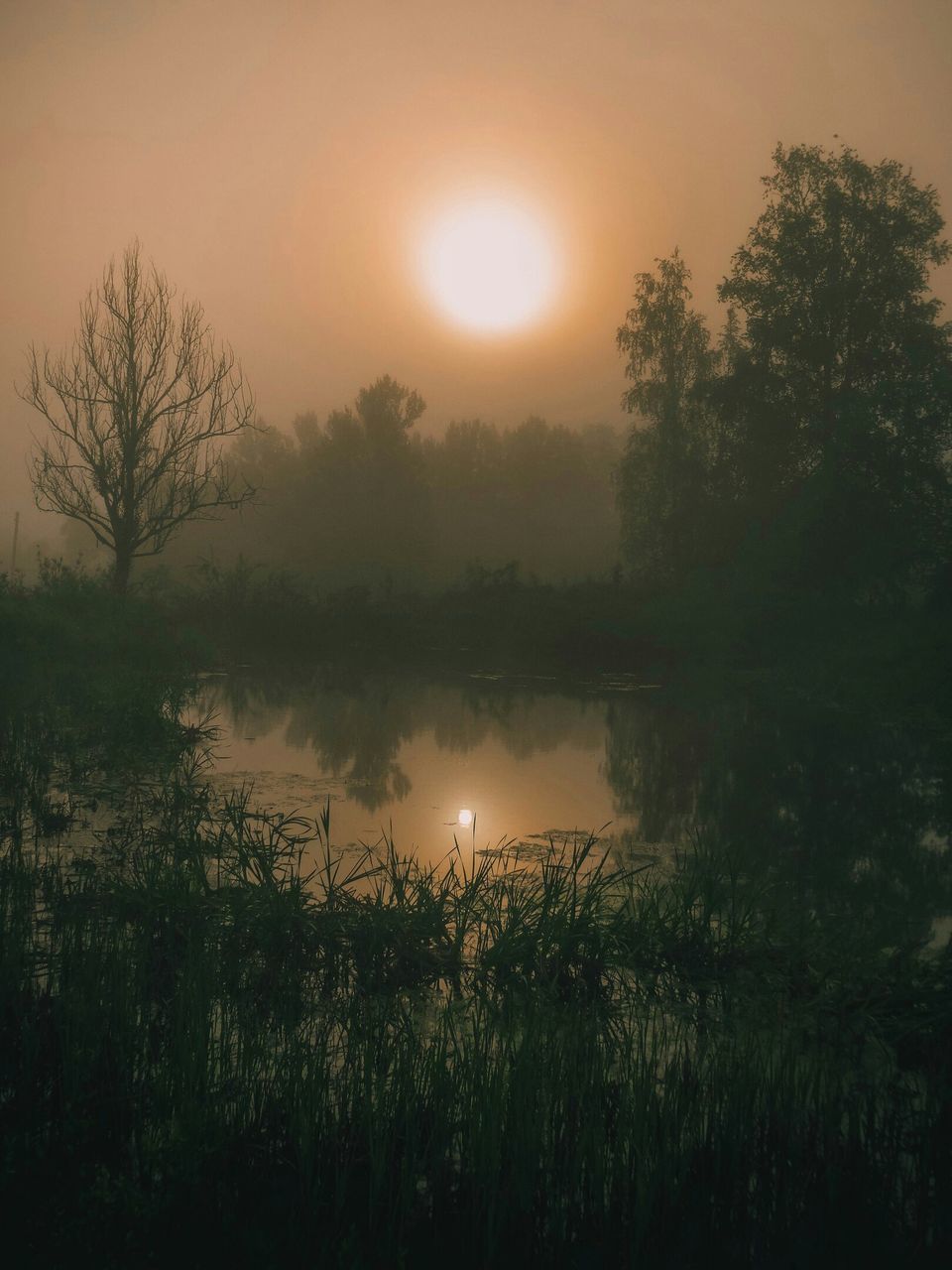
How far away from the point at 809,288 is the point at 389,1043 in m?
30.5

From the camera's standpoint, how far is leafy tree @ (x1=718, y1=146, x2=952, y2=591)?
25.6 m

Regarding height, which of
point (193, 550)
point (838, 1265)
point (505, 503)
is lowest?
point (838, 1265)

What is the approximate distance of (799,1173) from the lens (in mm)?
3143

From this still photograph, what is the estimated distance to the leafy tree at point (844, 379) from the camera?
25.6 metres

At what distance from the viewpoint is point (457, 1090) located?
342 centimetres

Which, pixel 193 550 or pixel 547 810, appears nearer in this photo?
pixel 547 810

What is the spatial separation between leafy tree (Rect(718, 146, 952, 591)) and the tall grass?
911 inches

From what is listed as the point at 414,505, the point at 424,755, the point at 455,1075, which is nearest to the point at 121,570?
the point at 424,755

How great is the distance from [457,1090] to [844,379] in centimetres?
2982

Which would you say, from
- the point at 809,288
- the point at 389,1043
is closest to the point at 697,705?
the point at 389,1043

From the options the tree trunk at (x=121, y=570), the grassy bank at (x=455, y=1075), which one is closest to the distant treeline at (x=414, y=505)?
the tree trunk at (x=121, y=570)

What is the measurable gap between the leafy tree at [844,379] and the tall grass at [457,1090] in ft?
75.9

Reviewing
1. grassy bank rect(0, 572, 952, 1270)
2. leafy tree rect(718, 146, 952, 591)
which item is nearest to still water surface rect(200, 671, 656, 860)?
grassy bank rect(0, 572, 952, 1270)

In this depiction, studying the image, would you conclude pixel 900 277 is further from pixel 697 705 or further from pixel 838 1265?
pixel 838 1265
